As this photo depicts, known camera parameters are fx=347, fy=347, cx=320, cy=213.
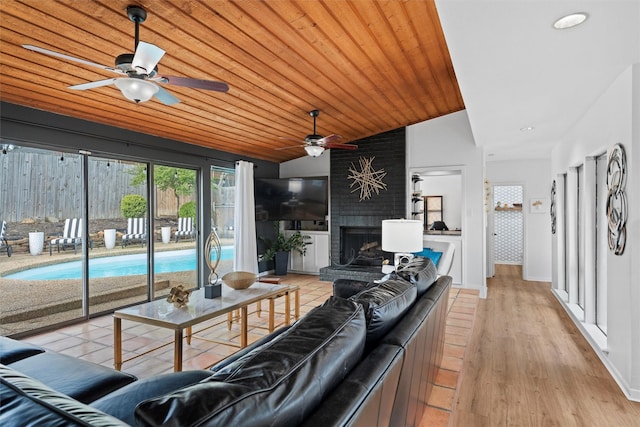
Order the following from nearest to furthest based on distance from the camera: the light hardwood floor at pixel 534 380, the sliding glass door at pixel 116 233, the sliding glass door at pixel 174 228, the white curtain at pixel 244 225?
the light hardwood floor at pixel 534 380 < the sliding glass door at pixel 116 233 < the sliding glass door at pixel 174 228 < the white curtain at pixel 244 225

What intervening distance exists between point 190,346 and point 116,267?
195cm

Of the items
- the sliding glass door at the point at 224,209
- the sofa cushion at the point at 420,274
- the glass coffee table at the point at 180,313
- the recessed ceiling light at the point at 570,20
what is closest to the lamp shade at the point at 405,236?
the sofa cushion at the point at 420,274

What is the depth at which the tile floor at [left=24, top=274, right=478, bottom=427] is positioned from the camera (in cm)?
245

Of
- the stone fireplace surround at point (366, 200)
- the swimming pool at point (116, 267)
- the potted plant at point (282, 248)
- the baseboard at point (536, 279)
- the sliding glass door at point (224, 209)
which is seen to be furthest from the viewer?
the potted plant at point (282, 248)

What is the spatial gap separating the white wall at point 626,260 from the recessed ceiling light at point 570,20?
94cm

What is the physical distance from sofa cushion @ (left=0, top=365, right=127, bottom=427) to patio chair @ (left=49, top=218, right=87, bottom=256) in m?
3.67

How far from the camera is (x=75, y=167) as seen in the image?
401 cm

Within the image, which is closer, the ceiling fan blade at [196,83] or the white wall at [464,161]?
the ceiling fan blade at [196,83]

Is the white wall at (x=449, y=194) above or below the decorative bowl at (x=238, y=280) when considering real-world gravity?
above

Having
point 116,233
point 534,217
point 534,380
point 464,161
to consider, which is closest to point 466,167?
point 464,161

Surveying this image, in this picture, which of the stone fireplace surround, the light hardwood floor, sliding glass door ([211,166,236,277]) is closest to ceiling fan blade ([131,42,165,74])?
the light hardwood floor

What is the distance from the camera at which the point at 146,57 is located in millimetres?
2057

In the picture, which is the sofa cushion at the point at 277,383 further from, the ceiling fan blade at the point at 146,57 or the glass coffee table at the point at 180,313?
the ceiling fan blade at the point at 146,57

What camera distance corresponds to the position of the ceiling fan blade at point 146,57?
1.98m
